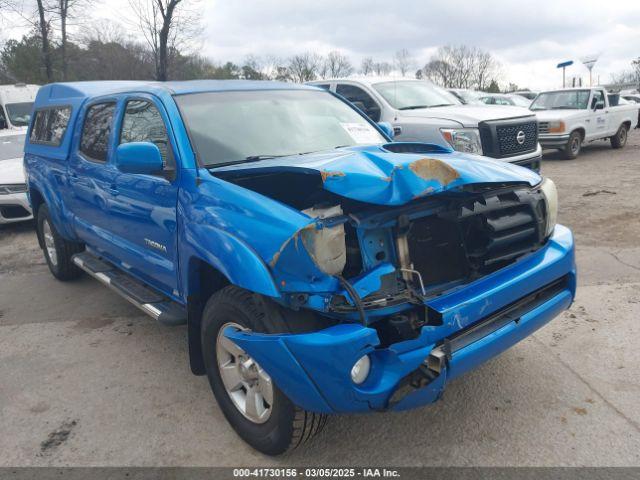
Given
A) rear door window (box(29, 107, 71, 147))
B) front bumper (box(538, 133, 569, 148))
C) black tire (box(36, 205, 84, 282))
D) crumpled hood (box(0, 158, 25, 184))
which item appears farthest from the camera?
front bumper (box(538, 133, 569, 148))

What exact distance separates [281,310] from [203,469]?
3.20 ft

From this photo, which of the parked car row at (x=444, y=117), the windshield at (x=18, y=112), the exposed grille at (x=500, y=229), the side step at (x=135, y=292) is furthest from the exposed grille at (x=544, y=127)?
the windshield at (x=18, y=112)

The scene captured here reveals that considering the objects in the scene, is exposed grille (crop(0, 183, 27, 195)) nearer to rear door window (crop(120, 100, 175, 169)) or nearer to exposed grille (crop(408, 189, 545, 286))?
rear door window (crop(120, 100, 175, 169))

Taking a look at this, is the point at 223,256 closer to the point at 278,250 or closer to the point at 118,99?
the point at 278,250

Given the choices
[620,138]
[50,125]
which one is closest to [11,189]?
[50,125]

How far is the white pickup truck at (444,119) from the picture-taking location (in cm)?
749

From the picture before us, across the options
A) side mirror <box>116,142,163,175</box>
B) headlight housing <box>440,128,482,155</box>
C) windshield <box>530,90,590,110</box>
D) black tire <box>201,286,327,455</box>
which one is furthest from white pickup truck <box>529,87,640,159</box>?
black tire <box>201,286,327,455</box>

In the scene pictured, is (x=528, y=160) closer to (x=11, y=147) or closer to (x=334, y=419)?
(x=334, y=419)

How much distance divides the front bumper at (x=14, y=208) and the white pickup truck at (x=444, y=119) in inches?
209

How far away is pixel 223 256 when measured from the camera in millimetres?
2559

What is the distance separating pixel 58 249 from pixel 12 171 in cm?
385

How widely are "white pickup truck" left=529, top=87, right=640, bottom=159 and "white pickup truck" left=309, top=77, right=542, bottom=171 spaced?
4.70 m

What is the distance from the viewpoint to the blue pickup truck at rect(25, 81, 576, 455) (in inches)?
90.1

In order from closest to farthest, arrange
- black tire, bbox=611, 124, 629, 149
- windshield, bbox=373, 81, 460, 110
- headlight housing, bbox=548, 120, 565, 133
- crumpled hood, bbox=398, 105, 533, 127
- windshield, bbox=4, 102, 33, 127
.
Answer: crumpled hood, bbox=398, 105, 533, 127 → windshield, bbox=373, 81, 460, 110 → headlight housing, bbox=548, 120, 565, 133 → black tire, bbox=611, 124, 629, 149 → windshield, bbox=4, 102, 33, 127
